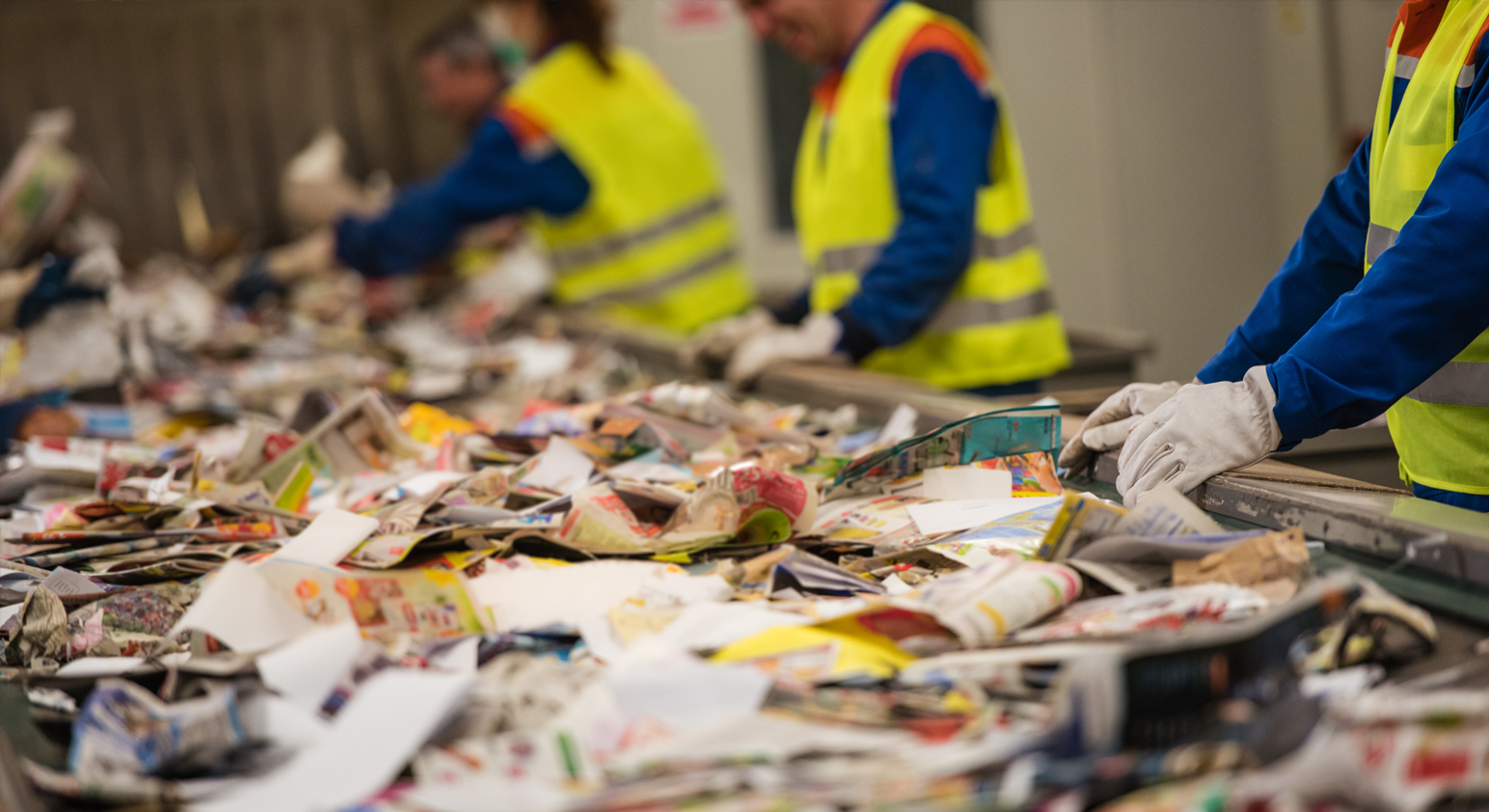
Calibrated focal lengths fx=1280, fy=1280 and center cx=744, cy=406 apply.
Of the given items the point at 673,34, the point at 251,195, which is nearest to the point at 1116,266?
the point at 673,34

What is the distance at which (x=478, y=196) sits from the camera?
15.9 feet

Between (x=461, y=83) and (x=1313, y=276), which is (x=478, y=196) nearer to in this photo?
(x=461, y=83)

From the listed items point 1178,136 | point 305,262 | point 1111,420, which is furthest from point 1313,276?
point 305,262

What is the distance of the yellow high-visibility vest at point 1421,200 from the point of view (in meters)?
1.48

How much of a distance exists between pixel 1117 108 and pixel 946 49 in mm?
1886

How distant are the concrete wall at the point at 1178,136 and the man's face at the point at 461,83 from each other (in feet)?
8.30

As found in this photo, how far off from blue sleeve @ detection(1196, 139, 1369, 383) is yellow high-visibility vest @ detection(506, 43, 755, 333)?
3.12 metres

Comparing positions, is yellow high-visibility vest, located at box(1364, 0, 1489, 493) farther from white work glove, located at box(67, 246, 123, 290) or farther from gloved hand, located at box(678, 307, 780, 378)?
white work glove, located at box(67, 246, 123, 290)

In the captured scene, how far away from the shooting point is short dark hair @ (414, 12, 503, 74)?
610 cm

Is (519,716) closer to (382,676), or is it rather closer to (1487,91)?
(382,676)

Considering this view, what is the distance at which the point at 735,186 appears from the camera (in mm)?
7293

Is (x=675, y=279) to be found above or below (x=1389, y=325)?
below

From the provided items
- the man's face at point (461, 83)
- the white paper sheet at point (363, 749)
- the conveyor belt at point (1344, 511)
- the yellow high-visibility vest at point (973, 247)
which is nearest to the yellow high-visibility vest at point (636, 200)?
the man's face at point (461, 83)

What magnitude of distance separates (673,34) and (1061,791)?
7.03m
